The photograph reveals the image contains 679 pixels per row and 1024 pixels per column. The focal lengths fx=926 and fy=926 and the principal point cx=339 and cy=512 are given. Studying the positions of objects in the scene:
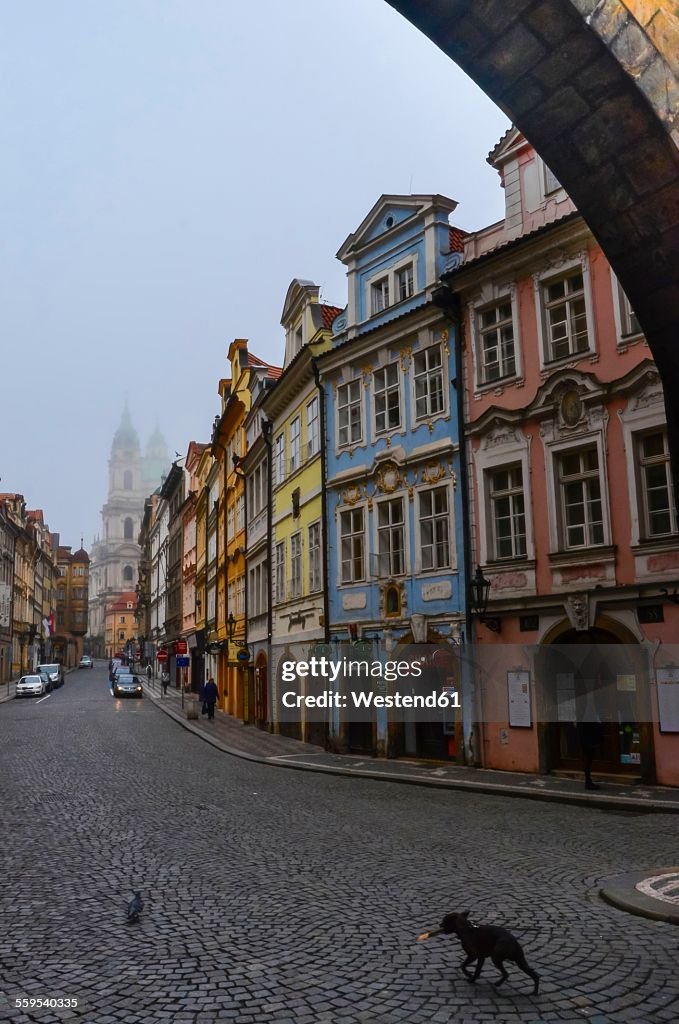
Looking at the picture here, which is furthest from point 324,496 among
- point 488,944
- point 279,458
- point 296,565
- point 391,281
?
point 488,944

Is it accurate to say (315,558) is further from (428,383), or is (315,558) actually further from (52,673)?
(52,673)

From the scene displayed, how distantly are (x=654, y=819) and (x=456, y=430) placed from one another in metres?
10.6

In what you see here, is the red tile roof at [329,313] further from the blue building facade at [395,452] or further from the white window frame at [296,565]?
the white window frame at [296,565]

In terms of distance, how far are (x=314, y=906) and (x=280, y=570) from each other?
24.3m

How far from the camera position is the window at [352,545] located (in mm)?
25062

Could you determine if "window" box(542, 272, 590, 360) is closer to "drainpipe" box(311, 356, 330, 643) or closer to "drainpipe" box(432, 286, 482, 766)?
"drainpipe" box(432, 286, 482, 766)

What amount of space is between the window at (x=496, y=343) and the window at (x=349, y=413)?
515cm

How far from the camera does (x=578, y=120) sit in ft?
18.4

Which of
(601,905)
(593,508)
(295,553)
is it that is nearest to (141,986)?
(601,905)

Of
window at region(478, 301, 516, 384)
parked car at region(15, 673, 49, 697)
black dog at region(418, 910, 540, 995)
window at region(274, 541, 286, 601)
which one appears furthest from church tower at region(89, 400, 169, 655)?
black dog at region(418, 910, 540, 995)

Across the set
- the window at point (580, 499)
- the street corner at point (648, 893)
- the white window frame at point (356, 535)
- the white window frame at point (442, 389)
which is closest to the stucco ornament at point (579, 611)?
the window at point (580, 499)

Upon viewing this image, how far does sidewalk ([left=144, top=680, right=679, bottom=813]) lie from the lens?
1506 centimetres

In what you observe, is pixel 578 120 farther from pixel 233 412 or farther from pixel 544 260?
pixel 233 412

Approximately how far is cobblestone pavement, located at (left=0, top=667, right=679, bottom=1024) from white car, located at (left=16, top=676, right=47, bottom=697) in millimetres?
42150
